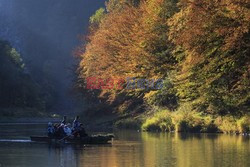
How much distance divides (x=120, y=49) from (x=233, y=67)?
2172cm

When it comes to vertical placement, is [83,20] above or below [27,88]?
above

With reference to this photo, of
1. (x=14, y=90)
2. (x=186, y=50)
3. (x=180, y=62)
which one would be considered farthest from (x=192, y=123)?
(x=14, y=90)

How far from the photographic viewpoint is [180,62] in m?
42.1

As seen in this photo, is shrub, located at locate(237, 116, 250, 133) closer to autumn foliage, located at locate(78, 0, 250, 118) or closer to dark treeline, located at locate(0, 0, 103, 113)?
autumn foliage, located at locate(78, 0, 250, 118)

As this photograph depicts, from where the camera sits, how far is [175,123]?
1822 inches

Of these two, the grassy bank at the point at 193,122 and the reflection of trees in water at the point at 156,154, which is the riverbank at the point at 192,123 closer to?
the grassy bank at the point at 193,122

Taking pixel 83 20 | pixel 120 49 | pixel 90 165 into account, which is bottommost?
pixel 90 165

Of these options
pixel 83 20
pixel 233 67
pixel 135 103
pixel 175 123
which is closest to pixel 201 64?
pixel 233 67

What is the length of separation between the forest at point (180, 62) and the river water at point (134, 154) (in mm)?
4490

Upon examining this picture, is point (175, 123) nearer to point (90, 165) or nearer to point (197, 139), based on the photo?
point (197, 139)

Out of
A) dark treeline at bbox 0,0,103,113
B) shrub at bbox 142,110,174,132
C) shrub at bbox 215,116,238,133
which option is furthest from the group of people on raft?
dark treeline at bbox 0,0,103,113

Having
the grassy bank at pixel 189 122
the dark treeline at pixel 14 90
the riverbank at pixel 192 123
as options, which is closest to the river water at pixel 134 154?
the riverbank at pixel 192 123

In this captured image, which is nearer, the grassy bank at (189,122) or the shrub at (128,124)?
the grassy bank at (189,122)

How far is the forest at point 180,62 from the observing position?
32.9m
